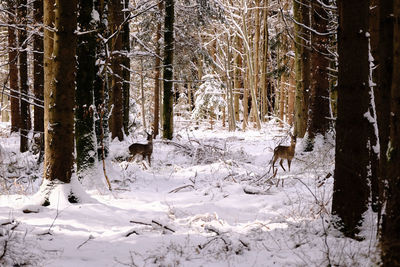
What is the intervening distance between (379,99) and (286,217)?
2221mm

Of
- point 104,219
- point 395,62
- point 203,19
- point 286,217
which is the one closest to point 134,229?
point 104,219

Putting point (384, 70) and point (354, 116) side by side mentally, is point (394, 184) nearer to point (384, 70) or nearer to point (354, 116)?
point (354, 116)

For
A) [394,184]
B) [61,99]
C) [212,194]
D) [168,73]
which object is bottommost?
[212,194]

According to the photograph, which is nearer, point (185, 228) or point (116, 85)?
point (185, 228)

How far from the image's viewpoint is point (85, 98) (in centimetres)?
719

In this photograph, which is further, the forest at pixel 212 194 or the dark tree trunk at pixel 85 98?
the dark tree trunk at pixel 85 98

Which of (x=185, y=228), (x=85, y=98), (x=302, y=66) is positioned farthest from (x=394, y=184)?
(x=302, y=66)

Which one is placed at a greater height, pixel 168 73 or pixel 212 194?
pixel 168 73

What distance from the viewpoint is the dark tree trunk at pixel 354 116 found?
4176 mm

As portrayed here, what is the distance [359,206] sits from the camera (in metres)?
4.19

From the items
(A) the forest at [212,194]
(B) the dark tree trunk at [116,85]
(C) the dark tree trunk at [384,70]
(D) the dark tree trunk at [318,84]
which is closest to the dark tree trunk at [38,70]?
(B) the dark tree trunk at [116,85]

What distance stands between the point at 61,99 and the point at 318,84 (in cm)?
805

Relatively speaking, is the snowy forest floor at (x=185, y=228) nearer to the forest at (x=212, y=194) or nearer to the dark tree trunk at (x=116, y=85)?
the forest at (x=212, y=194)

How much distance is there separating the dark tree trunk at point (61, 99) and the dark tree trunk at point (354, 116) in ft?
13.8
